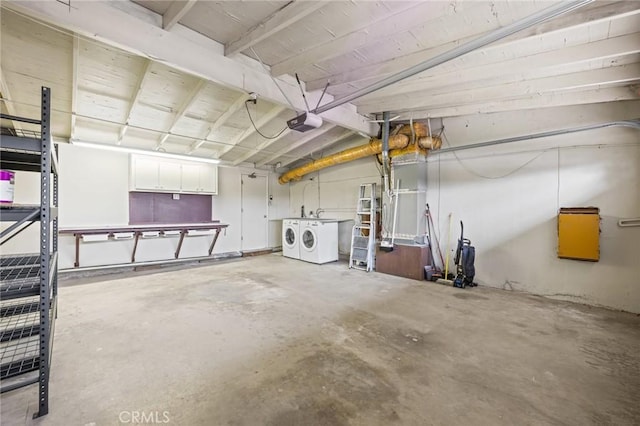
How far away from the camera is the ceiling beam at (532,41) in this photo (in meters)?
1.97

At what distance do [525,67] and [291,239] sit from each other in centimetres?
536

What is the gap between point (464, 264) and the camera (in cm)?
425

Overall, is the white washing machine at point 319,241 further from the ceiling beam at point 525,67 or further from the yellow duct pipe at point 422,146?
the ceiling beam at point 525,67

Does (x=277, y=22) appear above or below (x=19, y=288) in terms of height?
above

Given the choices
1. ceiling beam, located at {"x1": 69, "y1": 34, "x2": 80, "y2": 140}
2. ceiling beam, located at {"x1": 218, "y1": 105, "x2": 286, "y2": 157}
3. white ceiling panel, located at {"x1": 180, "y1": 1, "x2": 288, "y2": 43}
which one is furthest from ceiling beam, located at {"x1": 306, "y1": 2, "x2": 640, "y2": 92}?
ceiling beam, located at {"x1": 69, "y1": 34, "x2": 80, "y2": 140}

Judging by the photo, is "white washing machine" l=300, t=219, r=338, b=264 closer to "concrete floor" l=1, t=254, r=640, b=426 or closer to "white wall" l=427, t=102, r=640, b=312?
"concrete floor" l=1, t=254, r=640, b=426

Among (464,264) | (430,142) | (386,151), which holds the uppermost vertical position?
(430,142)

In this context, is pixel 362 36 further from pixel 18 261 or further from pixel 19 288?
pixel 18 261

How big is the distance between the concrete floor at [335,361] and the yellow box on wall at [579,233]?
2.33 ft

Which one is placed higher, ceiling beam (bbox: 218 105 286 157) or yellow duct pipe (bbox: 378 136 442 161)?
ceiling beam (bbox: 218 105 286 157)

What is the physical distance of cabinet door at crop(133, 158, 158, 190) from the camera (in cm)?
527


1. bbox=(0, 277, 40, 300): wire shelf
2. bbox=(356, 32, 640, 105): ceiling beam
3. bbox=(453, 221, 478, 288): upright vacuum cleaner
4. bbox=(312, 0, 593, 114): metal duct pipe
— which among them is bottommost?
bbox=(453, 221, 478, 288): upright vacuum cleaner

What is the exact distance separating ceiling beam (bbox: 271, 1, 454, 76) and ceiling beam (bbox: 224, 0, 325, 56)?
45 cm

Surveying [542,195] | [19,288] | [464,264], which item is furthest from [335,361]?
[542,195]
